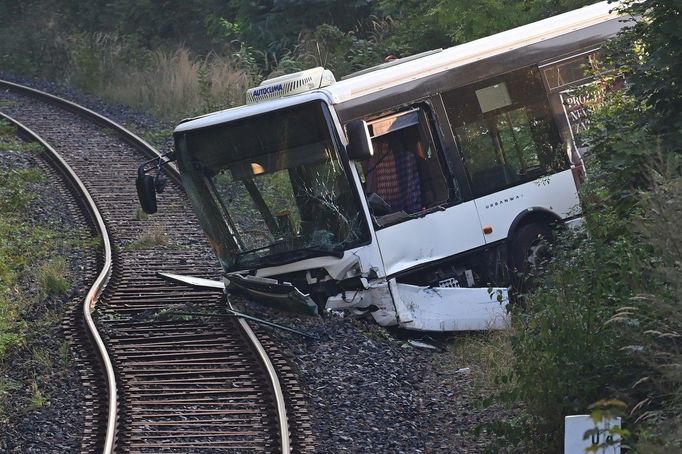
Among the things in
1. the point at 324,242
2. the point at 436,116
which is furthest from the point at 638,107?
the point at 324,242

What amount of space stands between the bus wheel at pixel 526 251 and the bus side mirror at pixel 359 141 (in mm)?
2185

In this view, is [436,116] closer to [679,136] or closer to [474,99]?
[474,99]

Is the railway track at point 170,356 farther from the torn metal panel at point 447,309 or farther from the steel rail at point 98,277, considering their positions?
the torn metal panel at point 447,309

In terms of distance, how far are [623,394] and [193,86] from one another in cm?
1883

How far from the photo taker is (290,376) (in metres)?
10.3

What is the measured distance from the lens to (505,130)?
1262 cm

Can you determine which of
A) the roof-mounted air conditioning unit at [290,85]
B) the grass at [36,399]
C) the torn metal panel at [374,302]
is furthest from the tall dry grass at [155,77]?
→ the grass at [36,399]

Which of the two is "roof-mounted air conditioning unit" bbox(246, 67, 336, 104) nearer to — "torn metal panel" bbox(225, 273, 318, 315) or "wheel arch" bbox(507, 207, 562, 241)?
"torn metal panel" bbox(225, 273, 318, 315)

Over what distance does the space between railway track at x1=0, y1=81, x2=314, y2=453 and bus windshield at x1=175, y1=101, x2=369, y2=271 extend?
3.01 feet

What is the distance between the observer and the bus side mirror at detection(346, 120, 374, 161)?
1127 cm

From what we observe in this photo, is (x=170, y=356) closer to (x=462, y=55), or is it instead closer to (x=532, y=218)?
(x=532, y=218)

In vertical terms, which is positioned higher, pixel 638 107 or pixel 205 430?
pixel 638 107

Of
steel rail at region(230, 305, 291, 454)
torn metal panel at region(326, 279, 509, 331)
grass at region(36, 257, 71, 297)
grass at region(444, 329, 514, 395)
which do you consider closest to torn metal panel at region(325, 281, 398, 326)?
torn metal panel at region(326, 279, 509, 331)

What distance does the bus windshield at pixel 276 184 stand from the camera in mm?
11539
